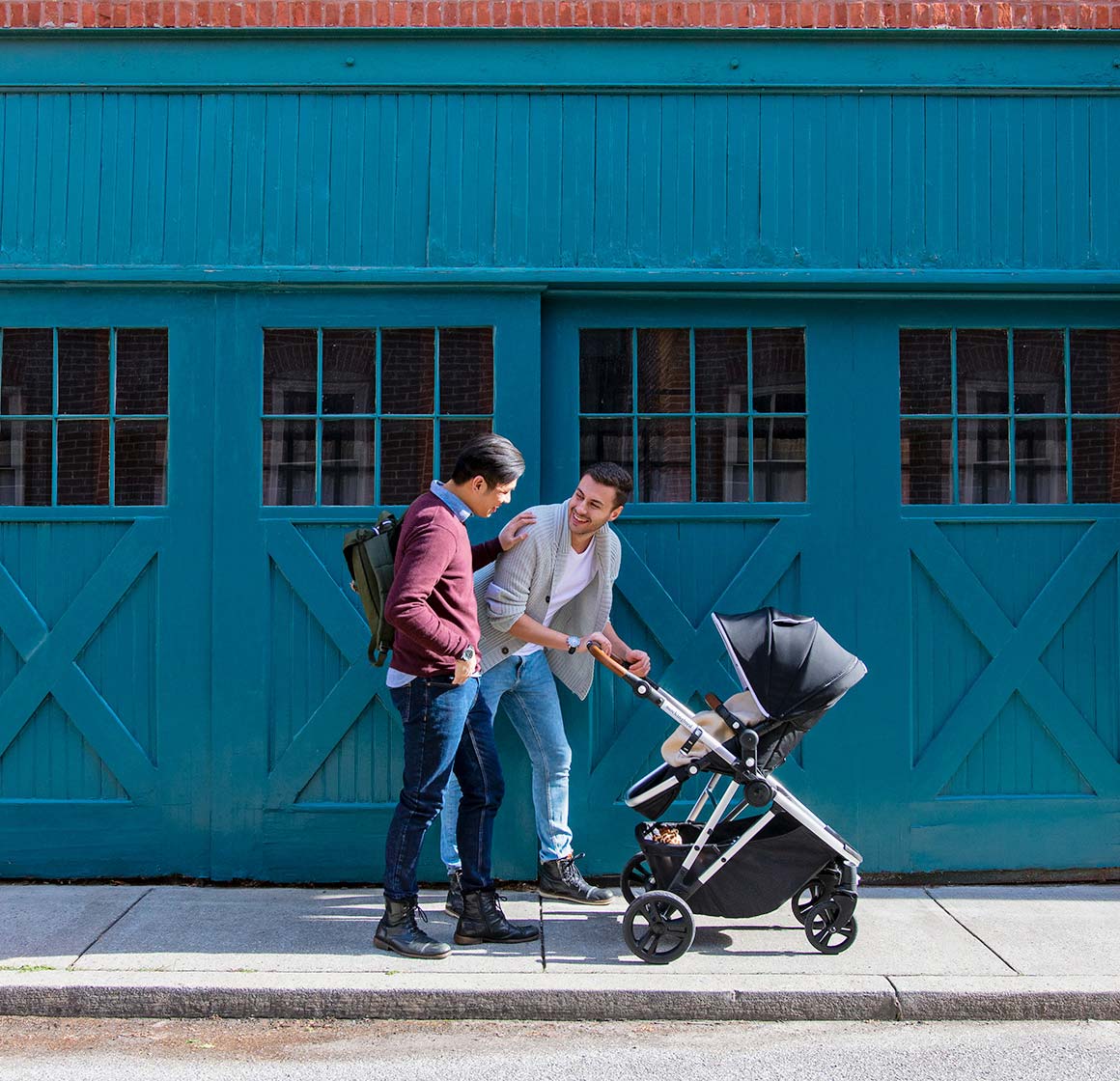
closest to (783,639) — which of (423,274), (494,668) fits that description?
(494,668)

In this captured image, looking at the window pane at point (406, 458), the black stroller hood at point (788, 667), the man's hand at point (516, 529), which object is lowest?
the black stroller hood at point (788, 667)

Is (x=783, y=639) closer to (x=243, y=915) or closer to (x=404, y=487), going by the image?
(x=404, y=487)

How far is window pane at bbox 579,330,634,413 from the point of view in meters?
5.99

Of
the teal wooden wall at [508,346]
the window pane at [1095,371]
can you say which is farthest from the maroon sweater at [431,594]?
the window pane at [1095,371]

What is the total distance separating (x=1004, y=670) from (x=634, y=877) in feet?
7.14

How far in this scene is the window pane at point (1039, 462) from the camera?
6.05 metres

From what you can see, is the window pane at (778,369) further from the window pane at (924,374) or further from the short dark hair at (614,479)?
the short dark hair at (614,479)

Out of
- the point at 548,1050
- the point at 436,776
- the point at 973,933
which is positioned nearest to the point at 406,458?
the point at 436,776

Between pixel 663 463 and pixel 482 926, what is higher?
pixel 663 463

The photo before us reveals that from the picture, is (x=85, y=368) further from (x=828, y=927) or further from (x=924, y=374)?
(x=828, y=927)

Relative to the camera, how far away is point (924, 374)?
6059mm

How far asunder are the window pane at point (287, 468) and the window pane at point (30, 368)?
115 cm

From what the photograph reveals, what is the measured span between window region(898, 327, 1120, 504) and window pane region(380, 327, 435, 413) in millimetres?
2418

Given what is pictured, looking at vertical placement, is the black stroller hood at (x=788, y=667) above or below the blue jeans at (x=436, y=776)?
above
